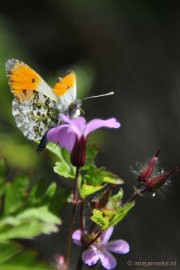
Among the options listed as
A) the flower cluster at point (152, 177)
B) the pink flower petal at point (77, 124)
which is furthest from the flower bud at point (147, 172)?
the pink flower petal at point (77, 124)

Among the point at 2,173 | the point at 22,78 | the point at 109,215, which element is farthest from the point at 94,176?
the point at 22,78

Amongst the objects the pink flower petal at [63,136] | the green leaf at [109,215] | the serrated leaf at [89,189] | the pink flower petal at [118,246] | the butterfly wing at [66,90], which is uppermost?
the butterfly wing at [66,90]

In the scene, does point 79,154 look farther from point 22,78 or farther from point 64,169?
point 22,78

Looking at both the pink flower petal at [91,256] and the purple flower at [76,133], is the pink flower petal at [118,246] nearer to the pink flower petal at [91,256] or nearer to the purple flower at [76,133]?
the pink flower petal at [91,256]

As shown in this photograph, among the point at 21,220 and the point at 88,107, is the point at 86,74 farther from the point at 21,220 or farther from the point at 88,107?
the point at 21,220

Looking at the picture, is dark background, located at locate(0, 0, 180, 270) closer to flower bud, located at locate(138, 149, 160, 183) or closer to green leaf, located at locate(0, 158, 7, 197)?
green leaf, located at locate(0, 158, 7, 197)

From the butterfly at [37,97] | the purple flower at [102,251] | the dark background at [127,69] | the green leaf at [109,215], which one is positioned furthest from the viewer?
the dark background at [127,69]
